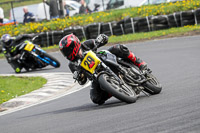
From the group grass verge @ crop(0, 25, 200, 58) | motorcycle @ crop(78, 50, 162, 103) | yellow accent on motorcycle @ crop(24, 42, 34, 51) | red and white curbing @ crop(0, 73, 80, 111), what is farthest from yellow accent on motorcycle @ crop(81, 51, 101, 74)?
grass verge @ crop(0, 25, 200, 58)

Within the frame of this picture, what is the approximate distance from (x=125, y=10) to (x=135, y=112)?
69.6 feet

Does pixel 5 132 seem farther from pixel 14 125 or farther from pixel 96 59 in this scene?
pixel 96 59

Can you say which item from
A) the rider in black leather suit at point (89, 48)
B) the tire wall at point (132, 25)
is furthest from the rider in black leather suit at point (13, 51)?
the rider in black leather suit at point (89, 48)

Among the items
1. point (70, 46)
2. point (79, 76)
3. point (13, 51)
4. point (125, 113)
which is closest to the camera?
point (125, 113)

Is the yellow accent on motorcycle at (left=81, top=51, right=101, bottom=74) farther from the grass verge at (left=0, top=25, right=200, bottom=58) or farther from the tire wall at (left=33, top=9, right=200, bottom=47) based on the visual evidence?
the tire wall at (left=33, top=9, right=200, bottom=47)

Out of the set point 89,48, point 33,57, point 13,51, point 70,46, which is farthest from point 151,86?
point 13,51

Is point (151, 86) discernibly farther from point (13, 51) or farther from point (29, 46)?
point (13, 51)

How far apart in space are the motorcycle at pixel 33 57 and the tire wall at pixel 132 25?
6.74 metres

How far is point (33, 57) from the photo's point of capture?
1584cm

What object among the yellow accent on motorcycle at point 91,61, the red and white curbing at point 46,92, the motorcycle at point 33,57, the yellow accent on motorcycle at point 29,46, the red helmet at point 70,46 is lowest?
the red and white curbing at point 46,92

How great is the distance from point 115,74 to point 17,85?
603 centimetres

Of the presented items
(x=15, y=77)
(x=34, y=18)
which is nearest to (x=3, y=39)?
(x=15, y=77)

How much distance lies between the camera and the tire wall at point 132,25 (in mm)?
20734

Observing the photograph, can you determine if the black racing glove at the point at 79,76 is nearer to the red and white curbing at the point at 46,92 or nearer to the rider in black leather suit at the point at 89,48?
the rider in black leather suit at the point at 89,48
